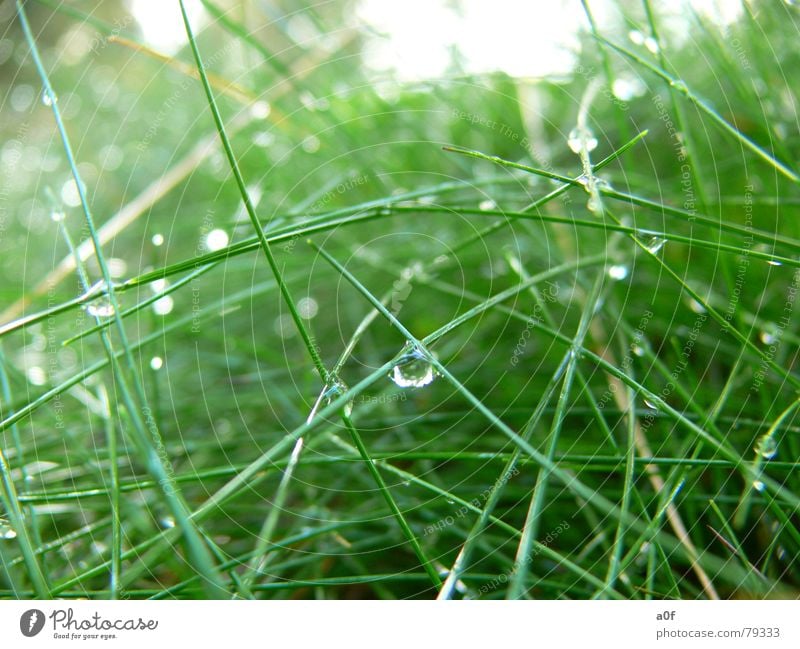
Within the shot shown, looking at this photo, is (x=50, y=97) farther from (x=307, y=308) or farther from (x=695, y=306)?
(x=695, y=306)

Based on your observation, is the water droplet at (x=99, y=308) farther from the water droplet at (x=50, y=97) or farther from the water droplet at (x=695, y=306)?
the water droplet at (x=695, y=306)

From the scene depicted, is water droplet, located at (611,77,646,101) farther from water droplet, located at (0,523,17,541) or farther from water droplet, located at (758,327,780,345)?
water droplet, located at (0,523,17,541)

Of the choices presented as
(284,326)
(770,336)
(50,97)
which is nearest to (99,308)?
(50,97)

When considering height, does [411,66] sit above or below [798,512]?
above

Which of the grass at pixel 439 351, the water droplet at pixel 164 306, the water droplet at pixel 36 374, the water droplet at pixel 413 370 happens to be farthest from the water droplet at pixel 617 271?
the water droplet at pixel 36 374
